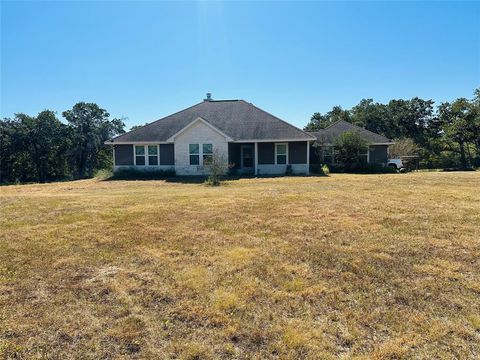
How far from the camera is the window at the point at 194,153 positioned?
74.7 feet

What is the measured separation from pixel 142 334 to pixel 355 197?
322 inches

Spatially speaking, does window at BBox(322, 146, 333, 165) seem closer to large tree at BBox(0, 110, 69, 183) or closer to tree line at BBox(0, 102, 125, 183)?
tree line at BBox(0, 102, 125, 183)

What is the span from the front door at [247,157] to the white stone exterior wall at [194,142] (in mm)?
2251

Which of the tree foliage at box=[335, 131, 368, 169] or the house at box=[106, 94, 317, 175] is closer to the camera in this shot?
the house at box=[106, 94, 317, 175]

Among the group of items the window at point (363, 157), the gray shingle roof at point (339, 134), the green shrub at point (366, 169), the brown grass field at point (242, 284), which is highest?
the gray shingle roof at point (339, 134)

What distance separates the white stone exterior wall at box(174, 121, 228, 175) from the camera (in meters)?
22.5

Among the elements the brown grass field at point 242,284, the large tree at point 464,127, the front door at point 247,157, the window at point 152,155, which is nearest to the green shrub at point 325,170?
the front door at point 247,157

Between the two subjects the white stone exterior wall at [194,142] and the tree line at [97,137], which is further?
the tree line at [97,137]

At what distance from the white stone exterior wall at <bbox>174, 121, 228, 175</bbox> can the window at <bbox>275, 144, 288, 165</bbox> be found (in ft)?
12.0

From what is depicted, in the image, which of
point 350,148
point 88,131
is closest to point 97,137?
point 88,131

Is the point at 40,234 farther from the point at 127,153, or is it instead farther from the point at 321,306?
the point at 127,153

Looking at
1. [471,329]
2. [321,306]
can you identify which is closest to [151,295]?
[321,306]

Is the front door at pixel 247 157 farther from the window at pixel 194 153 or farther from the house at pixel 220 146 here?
the window at pixel 194 153

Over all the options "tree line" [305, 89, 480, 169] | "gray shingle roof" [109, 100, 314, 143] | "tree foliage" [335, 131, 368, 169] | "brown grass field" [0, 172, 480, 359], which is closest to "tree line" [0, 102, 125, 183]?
"gray shingle roof" [109, 100, 314, 143]
